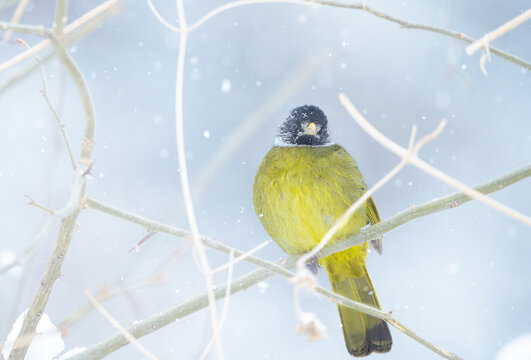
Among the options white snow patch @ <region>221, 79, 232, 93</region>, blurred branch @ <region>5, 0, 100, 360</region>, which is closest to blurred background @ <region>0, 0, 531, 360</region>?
white snow patch @ <region>221, 79, 232, 93</region>

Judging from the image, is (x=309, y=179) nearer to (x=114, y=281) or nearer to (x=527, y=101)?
(x=114, y=281)

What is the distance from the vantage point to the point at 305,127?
4465mm

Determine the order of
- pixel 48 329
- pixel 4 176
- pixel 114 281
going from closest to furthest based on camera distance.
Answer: pixel 48 329 → pixel 114 281 → pixel 4 176

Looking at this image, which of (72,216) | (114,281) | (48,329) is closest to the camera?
(72,216)

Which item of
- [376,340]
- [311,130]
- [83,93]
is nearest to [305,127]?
[311,130]

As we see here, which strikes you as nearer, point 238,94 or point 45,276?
point 45,276

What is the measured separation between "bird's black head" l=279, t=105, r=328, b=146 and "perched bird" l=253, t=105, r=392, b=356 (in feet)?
0.30

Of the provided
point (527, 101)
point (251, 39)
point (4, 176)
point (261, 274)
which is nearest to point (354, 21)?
point (251, 39)

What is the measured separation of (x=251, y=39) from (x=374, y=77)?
1.60 meters

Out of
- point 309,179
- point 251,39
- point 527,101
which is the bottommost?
point 309,179

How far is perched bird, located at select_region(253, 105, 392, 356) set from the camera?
3.78m

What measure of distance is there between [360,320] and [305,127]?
1387 mm

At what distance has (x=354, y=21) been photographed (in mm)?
7914

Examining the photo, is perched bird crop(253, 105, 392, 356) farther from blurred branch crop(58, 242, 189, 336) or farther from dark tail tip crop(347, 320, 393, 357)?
blurred branch crop(58, 242, 189, 336)
